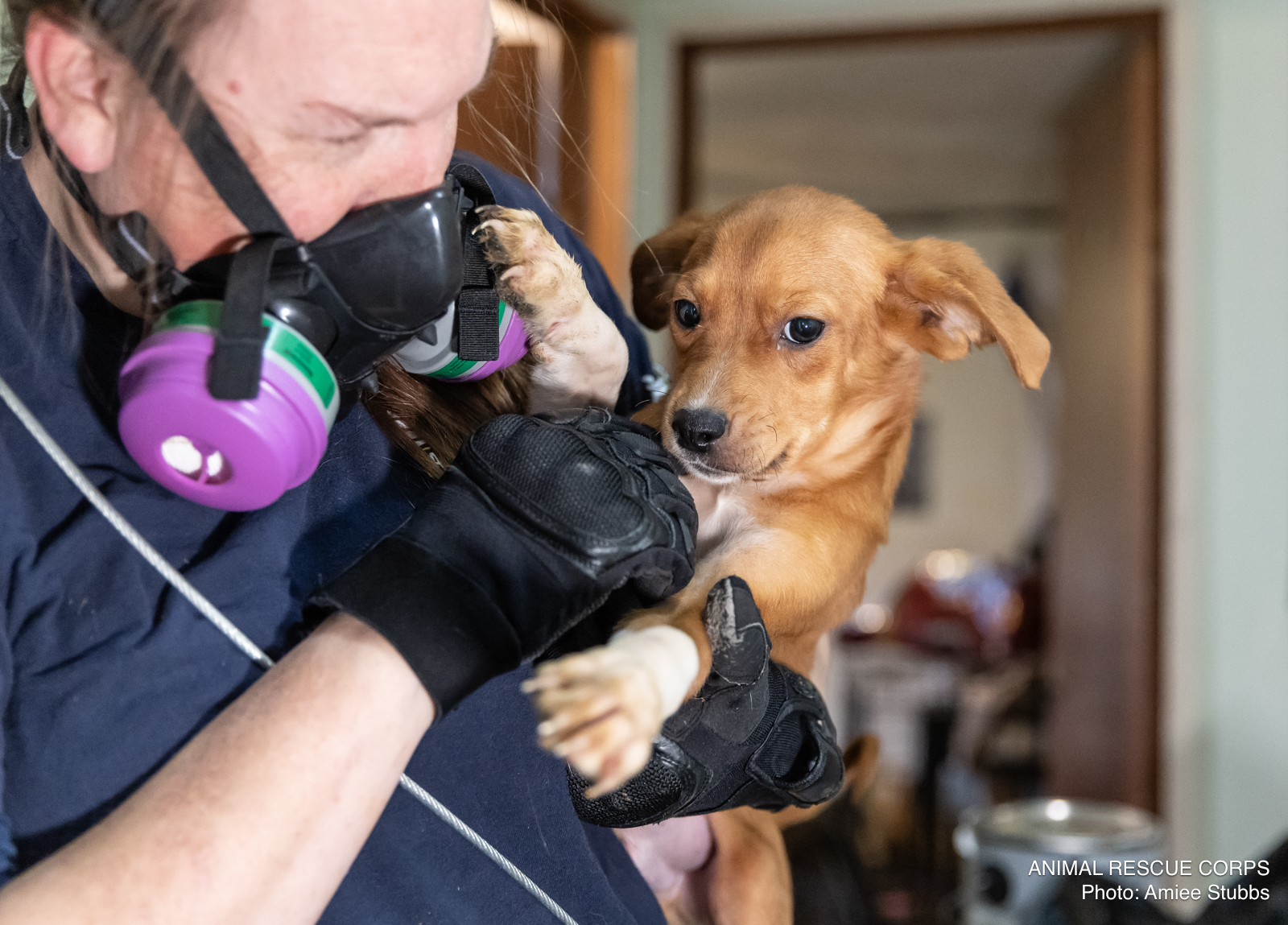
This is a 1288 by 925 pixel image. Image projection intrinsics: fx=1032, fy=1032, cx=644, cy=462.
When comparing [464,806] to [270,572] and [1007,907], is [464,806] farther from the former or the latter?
[1007,907]

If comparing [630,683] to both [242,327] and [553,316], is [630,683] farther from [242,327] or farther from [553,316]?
[553,316]

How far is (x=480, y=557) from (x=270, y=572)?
0.18 meters

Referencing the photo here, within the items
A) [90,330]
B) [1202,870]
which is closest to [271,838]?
[90,330]

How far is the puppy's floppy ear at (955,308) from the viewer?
1238 millimetres

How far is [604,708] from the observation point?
68cm

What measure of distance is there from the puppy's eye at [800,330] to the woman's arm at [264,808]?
0.81 meters

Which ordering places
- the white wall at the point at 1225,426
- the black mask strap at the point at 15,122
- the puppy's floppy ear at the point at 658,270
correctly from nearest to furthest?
the black mask strap at the point at 15,122 < the puppy's floppy ear at the point at 658,270 < the white wall at the point at 1225,426

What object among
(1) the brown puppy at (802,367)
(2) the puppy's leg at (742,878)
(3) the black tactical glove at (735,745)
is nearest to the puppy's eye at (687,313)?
(1) the brown puppy at (802,367)

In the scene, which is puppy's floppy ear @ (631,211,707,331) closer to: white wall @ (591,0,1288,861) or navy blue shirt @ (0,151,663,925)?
navy blue shirt @ (0,151,663,925)

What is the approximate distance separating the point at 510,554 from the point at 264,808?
243mm

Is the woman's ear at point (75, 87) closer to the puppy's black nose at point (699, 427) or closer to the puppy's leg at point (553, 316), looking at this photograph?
the puppy's leg at point (553, 316)

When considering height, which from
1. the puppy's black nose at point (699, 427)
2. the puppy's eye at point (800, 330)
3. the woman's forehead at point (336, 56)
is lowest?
the puppy's black nose at point (699, 427)

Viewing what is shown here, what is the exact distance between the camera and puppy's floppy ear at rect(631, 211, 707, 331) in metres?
1.52

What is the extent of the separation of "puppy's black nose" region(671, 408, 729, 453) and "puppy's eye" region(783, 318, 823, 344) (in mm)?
211
